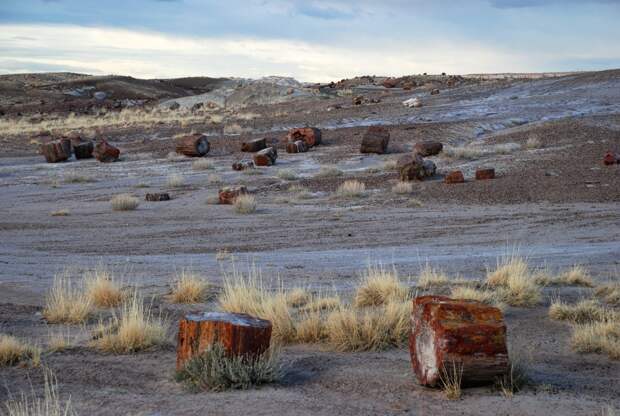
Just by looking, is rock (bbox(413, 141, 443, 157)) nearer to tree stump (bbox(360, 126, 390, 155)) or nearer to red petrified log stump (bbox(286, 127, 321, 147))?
tree stump (bbox(360, 126, 390, 155))

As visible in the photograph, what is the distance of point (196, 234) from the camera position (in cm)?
1803

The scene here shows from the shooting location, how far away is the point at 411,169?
2542 cm

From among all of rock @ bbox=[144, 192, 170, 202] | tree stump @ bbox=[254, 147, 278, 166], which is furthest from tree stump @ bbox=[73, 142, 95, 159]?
rock @ bbox=[144, 192, 170, 202]

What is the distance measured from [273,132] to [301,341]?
34.4 metres

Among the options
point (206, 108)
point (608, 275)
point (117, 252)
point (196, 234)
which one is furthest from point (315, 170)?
point (206, 108)

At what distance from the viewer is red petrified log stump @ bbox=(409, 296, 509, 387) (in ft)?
22.0

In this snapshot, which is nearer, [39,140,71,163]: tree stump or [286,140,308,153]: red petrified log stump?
[286,140,308,153]: red petrified log stump

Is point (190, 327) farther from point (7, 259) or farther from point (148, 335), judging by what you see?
point (7, 259)

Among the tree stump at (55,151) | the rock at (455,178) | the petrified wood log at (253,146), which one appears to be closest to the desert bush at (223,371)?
the rock at (455,178)

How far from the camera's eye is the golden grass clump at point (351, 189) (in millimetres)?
23781

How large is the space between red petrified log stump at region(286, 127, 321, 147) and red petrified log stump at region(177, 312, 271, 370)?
28184 mm

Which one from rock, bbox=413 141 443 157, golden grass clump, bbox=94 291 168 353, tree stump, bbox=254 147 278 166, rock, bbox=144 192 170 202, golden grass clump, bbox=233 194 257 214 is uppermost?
rock, bbox=413 141 443 157

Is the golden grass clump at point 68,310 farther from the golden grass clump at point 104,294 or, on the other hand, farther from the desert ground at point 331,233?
the golden grass clump at point 104,294

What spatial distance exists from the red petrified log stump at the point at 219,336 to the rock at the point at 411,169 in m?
18.4
